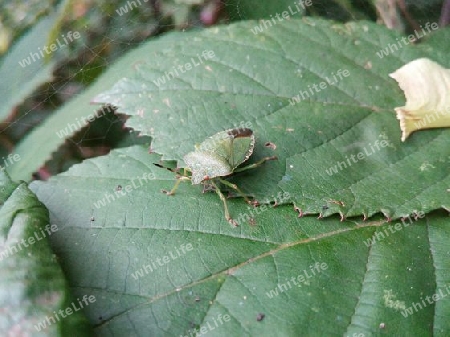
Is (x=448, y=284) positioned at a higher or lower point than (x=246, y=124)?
lower

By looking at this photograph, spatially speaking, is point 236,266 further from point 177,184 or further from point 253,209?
point 177,184

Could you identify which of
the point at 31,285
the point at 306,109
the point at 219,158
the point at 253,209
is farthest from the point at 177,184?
the point at 31,285

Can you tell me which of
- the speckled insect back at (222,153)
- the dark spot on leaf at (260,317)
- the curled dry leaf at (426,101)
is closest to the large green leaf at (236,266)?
the dark spot on leaf at (260,317)

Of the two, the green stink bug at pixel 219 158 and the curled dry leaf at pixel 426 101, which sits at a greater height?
the green stink bug at pixel 219 158

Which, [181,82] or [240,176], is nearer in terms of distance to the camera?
[240,176]

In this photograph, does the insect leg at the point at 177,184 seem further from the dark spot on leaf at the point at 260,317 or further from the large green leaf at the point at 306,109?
the dark spot on leaf at the point at 260,317

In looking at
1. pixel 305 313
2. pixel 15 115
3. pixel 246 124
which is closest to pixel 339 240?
pixel 305 313

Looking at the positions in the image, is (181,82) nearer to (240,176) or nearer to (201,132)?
(201,132)
